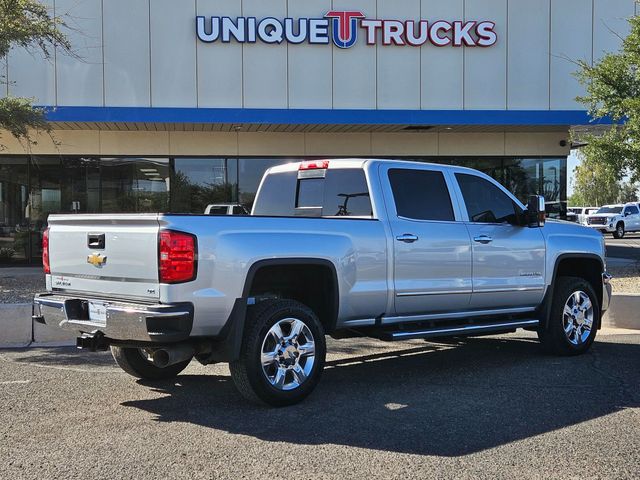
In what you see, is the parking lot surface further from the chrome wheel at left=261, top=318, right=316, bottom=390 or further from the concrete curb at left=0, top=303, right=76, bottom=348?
the concrete curb at left=0, top=303, right=76, bottom=348

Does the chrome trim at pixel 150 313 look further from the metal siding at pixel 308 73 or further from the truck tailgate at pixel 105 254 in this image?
the metal siding at pixel 308 73

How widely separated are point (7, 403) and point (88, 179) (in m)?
11.5

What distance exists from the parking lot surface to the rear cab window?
5.51 feet

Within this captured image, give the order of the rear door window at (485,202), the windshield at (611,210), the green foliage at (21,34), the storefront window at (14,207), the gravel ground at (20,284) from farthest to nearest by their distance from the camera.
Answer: the windshield at (611,210) → the storefront window at (14,207) → the green foliage at (21,34) → the gravel ground at (20,284) → the rear door window at (485,202)

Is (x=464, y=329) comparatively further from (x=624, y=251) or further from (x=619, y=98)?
(x=624, y=251)

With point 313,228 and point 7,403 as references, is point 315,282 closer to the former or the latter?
point 313,228

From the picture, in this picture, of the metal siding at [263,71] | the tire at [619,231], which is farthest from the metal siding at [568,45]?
the tire at [619,231]

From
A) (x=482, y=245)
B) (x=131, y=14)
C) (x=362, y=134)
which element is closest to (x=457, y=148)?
(x=362, y=134)

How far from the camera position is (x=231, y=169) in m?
16.5

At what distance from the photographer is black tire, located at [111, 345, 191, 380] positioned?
20.0ft

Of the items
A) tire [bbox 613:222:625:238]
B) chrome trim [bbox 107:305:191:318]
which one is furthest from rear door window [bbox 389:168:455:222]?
tire [bbox 613:222:625:238]

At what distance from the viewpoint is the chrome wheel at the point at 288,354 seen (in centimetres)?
522

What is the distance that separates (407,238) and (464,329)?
1.16 metres

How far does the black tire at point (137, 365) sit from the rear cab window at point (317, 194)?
193cm
